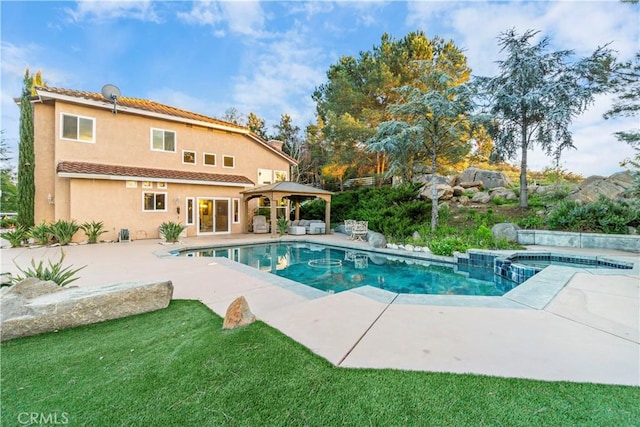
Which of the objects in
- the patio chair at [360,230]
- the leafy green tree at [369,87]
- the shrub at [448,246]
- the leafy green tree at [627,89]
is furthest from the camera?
the leafy green tree at [369,87]

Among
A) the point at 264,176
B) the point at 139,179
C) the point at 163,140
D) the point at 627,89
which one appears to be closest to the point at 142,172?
the point at 139,179

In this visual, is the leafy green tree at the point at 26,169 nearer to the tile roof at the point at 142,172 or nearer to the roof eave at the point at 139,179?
the tile roof at the point at 142,172

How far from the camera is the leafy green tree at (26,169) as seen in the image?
11.8 m

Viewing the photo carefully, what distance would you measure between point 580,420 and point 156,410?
9.36 feet

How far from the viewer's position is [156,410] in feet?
6.42

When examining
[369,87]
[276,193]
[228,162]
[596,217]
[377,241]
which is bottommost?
[377,241]

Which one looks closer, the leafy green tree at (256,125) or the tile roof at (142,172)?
the tile roof at (142,172)

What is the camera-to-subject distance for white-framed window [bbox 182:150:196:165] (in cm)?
1498

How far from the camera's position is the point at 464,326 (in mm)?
3279

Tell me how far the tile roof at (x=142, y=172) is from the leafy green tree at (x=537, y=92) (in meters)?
13.2

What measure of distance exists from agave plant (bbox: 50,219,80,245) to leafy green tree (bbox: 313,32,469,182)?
1489 centimetres

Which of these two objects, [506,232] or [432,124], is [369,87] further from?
[506,232]

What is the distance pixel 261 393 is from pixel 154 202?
45.4ft

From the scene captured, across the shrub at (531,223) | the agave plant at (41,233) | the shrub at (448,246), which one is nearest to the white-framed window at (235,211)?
the agave plant at (41,233)
